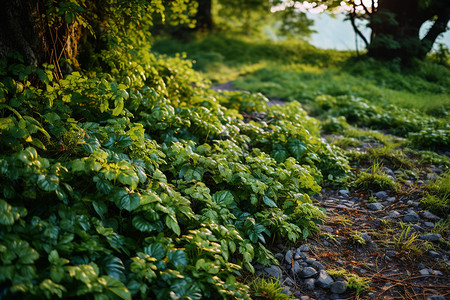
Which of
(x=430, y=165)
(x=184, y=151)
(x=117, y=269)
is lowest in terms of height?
(x=117, y=269)

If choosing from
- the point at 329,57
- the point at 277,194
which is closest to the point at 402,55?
the point at 329,57

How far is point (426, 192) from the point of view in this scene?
3432mm

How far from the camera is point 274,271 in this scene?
2.40 m

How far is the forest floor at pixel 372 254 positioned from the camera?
2.29 meters

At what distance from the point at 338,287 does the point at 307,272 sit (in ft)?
0.84

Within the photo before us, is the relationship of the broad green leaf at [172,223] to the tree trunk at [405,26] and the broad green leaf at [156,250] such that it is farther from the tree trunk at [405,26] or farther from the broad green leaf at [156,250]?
the tree trunk at [405,26]

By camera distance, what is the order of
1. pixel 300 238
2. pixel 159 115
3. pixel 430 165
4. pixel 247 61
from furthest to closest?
1. pixel 247 61
2. pixel 430 165
3. pixel 159 115
4. pixel 300 238

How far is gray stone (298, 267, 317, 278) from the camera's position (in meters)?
2.41

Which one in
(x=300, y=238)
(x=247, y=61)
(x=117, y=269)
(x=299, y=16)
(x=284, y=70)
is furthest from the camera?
(x=299, y=16)

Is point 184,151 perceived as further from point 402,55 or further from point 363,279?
point 402,55

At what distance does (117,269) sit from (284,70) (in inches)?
377

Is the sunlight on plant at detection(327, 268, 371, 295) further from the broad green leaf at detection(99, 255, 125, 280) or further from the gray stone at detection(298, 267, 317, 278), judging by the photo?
the broad green leaf at detection(99, 255, 125, 280)

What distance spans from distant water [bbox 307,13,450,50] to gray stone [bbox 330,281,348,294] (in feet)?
36.7

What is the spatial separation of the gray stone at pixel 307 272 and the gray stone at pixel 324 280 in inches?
2.3
